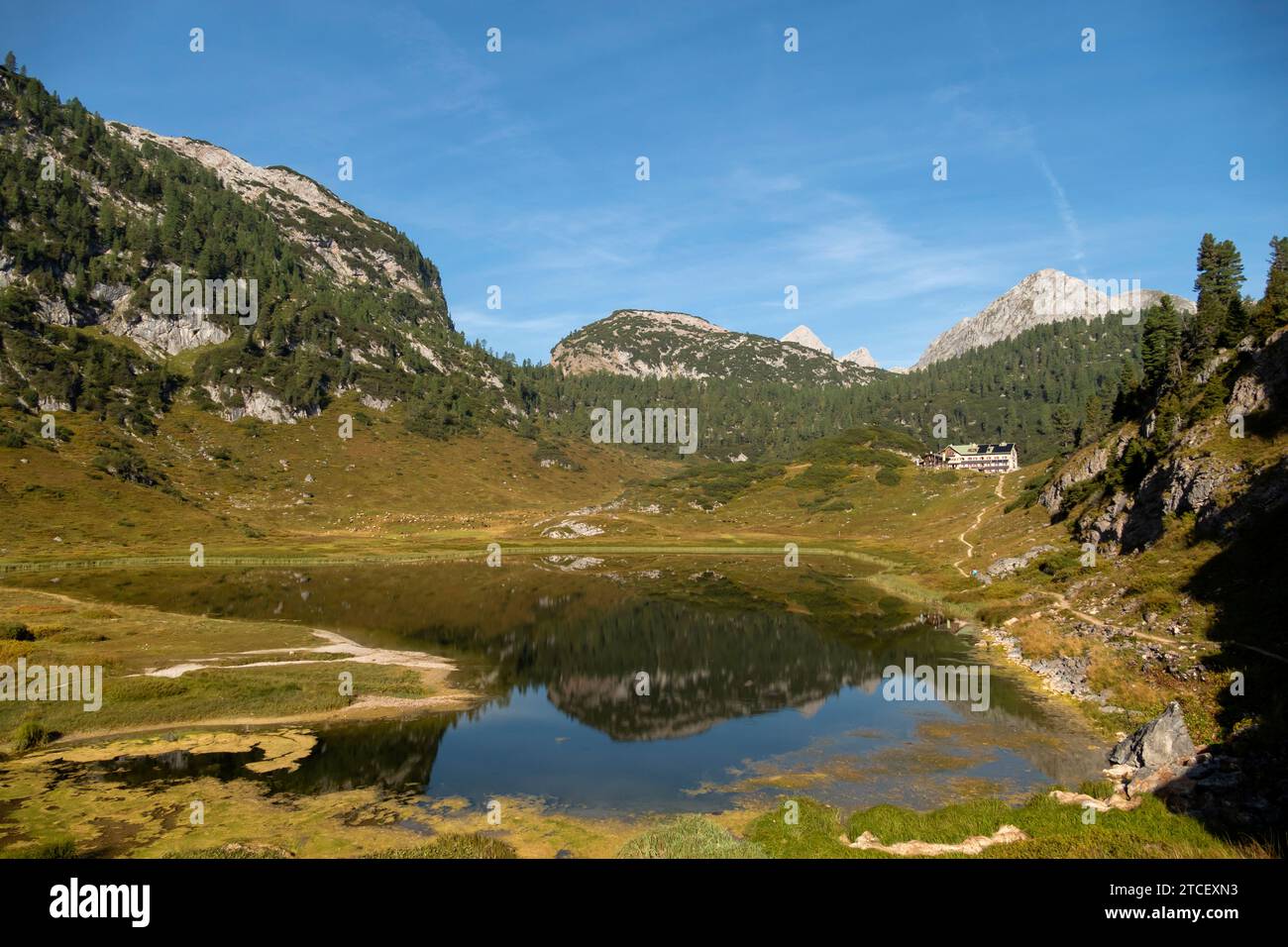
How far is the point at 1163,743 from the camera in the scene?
30766mm

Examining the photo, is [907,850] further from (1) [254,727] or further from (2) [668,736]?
(1) [254,727]

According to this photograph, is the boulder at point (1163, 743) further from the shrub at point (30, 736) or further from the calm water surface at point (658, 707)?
the shrub at point (30, 736)

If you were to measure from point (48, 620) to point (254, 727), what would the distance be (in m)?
43.4

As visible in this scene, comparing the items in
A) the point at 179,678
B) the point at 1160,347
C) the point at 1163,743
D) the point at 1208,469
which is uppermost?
the point at 1160,347
